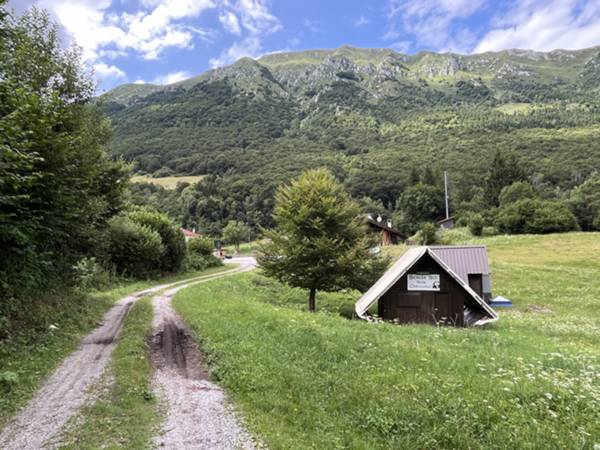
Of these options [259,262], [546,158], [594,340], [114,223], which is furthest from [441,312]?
[546,158]

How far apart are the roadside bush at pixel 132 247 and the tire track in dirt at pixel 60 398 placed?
23784 mm

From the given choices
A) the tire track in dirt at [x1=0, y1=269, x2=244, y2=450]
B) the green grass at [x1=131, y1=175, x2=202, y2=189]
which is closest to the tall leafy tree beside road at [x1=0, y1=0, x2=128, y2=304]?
the tire track in dirt at [x1=0, y1=269, x2=244, y2=450]

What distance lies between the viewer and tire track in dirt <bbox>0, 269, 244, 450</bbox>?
639 cm

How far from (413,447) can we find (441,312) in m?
13.4

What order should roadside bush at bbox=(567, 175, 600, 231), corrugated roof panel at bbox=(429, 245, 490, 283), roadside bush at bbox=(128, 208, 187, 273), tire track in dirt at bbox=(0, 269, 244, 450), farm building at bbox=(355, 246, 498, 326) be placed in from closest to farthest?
1. tire track in dirt at bbox=(0, 269, 244, 450)
2. farm building at bbox=(355, 246, 498, 326)
3. corrugated roof panel at bbox=(429, 245, 490, 283)
4. roadside bush at bbox=(128, 208, 187, 273)
5. roadside bush at bbox=(567, 175, 600, 231)

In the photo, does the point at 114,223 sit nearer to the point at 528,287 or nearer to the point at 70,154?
the point at 70,154

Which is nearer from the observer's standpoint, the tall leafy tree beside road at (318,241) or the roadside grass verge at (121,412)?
the roadside grass verge at (121,412)

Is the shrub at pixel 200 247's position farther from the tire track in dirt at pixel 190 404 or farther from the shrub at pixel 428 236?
the tire track in dirt at pixel 190 404

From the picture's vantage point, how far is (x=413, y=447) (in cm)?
604

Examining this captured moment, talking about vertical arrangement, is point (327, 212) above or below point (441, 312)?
above

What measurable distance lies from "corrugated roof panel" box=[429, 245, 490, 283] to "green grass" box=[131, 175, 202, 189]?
14846 centimetres

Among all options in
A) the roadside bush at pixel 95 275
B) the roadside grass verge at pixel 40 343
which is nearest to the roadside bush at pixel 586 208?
the roadside bush at pixel 95 275

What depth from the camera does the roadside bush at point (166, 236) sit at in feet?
134

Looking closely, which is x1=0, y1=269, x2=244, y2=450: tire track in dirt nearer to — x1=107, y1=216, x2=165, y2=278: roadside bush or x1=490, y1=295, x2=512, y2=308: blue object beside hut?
x1=107, y1=216, x2=165, y2=278: roadside bush
